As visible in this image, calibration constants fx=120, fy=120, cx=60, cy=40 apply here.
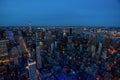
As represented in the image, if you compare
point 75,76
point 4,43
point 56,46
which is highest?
point 4,43

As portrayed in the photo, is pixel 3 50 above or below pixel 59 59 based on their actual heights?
above

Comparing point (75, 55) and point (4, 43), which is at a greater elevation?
point (4, 43)

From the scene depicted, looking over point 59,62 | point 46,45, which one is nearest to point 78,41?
point 46,45

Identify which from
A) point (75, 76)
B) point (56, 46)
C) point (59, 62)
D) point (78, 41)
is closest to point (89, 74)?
point (75, 76)

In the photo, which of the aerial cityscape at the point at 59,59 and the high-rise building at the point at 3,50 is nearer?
the aerial cityscape at the point at 59,59

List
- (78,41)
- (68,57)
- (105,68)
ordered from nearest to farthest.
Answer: (105,68), (68,57), (78,41)

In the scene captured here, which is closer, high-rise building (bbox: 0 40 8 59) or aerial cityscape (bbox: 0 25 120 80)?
aerial cityscape (bbox: 0 25 120 80)

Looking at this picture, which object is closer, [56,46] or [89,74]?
[89,74]

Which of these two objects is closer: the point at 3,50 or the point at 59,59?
the point at 3,50

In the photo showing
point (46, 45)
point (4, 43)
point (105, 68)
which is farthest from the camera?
point (46, 45)

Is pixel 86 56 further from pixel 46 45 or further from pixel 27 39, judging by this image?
pixel 27 39
